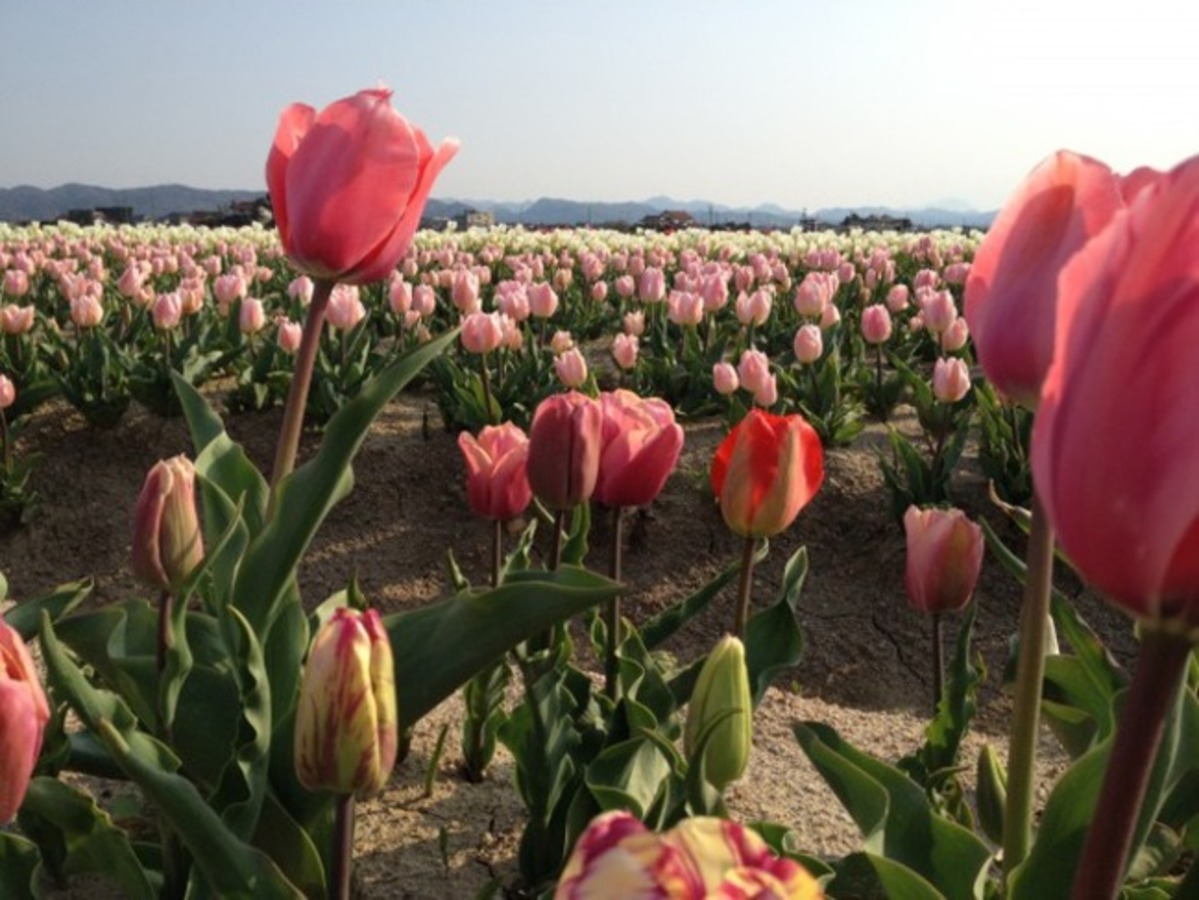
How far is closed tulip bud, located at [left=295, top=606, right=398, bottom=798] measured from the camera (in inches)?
43.0

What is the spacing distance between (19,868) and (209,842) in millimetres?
362

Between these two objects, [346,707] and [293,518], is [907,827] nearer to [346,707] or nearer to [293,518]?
[346,707]

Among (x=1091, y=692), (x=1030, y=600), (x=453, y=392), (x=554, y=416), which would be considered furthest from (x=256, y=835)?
(x=453, y=392)

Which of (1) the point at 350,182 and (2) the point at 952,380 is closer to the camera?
(1) the point at 350,182

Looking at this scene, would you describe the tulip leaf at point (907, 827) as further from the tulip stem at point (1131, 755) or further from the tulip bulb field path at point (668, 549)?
the tulip bulb field path at point (668, 549)

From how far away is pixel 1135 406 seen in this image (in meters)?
0.62

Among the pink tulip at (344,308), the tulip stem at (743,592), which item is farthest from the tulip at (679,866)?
the pink tulip at (344,308)

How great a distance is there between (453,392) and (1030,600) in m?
4.72

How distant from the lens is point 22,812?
1.74 metres

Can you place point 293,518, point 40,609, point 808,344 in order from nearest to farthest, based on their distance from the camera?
point 293,518, point 40,609, point 808,344

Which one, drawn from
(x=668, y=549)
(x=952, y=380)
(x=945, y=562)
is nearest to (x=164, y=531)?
(x=945, y=562)

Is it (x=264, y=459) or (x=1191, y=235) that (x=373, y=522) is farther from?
(x=1191, y=235)

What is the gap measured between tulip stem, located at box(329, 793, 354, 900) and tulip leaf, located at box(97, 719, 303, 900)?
50mm

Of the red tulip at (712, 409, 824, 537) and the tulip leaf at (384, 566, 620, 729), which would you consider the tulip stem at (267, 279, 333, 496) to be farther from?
the red tulip at (712, 409, 824, 537)
